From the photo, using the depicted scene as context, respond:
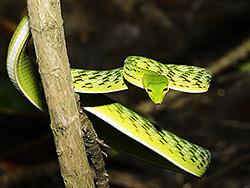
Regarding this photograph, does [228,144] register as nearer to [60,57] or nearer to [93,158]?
[93,158]

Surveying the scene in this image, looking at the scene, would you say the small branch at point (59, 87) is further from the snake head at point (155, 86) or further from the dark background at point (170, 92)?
the dark background at point (170, 92)

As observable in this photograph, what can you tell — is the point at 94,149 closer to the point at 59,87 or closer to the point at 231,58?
the point at 59,87

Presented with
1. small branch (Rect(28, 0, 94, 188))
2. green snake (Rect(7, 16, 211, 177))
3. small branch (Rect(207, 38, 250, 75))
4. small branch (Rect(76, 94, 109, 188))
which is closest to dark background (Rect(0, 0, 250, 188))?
small branch (Rect(207, 38, 250, 75))

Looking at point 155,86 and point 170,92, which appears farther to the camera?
point 170,92

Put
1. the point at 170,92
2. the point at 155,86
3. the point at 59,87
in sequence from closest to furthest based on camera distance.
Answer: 1. the point at 59,87
2. the point at 155,86
3. the point at 170,92

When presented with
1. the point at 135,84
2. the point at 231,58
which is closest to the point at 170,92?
the point at 231,58

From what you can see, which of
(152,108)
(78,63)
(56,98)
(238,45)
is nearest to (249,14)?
(238,45)
